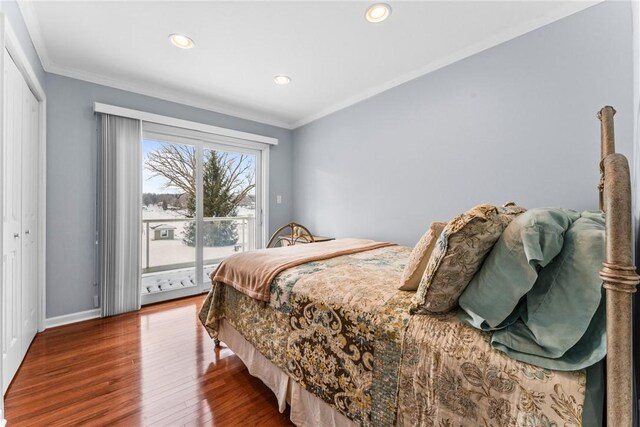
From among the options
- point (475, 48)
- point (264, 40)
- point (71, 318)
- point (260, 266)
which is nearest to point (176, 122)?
point (264, 40)

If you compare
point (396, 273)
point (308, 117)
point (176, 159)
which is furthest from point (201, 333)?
point (308, 117)

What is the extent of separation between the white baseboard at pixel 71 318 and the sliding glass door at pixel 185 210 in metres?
0.48

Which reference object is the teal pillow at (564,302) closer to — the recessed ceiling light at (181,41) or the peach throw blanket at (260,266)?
the peach throw blanket at (260,266)

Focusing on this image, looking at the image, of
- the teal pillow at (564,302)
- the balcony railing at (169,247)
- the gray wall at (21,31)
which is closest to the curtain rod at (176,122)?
the gray wall at (21,31)

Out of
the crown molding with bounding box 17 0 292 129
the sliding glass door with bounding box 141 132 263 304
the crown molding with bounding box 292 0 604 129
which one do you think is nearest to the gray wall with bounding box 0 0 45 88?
the crown molding with bounding box 17 0 292 129

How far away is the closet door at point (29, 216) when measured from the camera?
2.08 m

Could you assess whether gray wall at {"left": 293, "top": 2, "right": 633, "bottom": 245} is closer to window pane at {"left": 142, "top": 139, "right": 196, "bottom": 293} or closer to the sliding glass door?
the sliding glass door

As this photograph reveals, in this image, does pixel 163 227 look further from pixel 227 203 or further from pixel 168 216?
pixel 227 203

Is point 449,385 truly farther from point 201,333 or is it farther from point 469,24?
point 469,24

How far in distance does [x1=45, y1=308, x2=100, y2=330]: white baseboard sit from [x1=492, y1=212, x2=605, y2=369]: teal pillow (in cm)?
361

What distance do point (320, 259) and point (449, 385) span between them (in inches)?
45.6

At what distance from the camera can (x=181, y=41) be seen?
229 cm

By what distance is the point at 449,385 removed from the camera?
86 centimetres

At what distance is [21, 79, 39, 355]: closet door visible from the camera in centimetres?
Answer: 208
